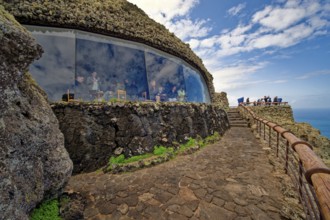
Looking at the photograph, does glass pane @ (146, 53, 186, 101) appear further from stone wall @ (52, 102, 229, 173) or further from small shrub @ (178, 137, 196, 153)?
small shrub @ (178, 137, 196, 153)

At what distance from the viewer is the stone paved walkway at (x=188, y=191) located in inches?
138

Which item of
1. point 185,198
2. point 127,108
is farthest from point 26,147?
point 127,108

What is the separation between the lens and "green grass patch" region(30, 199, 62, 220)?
A: 3186 mm

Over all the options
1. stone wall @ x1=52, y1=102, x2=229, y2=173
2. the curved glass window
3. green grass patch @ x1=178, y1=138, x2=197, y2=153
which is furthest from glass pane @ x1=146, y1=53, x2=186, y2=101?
green grass patch @ x1=178, y1=138, x2=197, y2=153

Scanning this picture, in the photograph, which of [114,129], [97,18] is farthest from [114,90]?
[97,18]

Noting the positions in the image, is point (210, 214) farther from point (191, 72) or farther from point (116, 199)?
point (191, 72)

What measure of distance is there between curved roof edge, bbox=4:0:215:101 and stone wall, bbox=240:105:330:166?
12.3m

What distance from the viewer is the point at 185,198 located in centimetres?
400

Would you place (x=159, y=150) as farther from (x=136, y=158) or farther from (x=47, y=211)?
(x=47, y=211)

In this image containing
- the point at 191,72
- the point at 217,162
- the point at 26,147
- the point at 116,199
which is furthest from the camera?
the point at 191,72

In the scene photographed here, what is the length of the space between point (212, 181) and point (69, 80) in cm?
700

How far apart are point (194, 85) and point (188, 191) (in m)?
10.4

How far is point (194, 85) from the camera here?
1375 cm

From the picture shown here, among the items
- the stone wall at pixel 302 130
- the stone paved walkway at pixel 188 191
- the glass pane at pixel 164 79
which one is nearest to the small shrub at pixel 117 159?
the stone paved walkway at pixel 188 191
